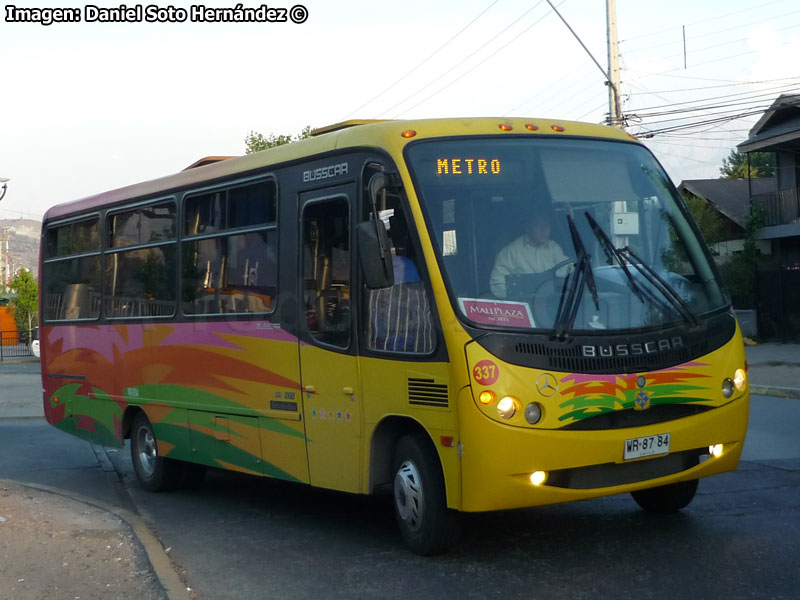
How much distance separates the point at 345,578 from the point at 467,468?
1014 mm

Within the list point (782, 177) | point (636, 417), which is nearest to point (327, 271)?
point (636, 417)

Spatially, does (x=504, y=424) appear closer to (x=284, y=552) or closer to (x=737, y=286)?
(x=284, y=552)

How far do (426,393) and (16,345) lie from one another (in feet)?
163

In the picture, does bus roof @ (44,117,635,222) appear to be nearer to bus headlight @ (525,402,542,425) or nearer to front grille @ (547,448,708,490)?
bus headlight @ (525,402,542,425)

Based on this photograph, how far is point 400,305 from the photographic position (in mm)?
7227

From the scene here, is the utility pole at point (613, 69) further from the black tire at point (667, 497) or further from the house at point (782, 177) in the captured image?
the black tire at point (667, 497)

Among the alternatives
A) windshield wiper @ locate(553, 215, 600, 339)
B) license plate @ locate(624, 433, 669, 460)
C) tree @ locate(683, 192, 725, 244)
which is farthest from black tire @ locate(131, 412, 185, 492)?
tree @ locate(683, 192, 725, 244)

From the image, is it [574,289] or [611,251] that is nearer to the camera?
[574,289]

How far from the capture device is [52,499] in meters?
10.3

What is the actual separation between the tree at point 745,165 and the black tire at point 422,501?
231ft

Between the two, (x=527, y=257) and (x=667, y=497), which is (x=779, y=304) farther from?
(x=527, y=257)

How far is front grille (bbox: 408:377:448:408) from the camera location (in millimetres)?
6746

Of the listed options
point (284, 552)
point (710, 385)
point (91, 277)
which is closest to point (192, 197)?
point (91, 277)

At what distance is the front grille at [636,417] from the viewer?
6.64m
